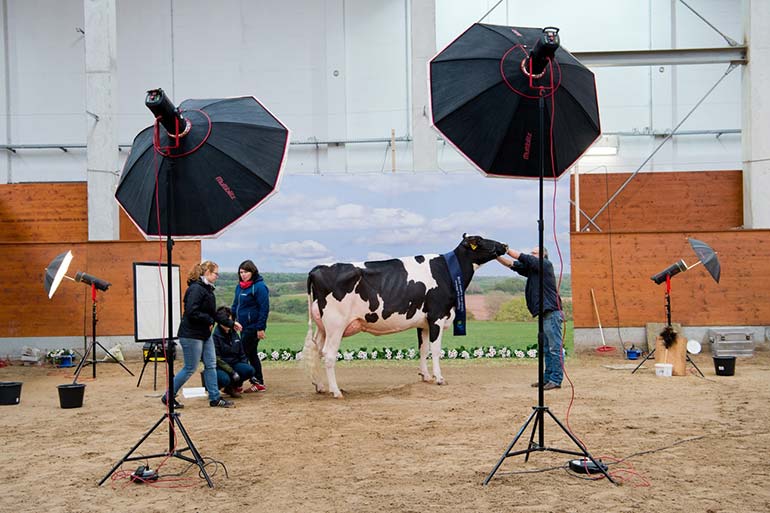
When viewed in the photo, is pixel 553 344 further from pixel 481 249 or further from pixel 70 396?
pixel 70 396

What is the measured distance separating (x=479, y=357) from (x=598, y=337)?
8.26 ft

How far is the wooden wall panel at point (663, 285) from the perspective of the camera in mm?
15508

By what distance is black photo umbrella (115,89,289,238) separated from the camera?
604 centimetres

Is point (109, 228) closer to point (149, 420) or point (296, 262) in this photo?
point (296, 262)

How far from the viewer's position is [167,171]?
6.05m

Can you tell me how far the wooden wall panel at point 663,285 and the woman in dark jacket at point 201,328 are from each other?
8.09m

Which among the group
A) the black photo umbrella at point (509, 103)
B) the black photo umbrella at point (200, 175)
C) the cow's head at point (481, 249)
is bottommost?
the cow's head at point (481, 249)

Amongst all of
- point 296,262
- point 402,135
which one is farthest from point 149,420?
point 402,135

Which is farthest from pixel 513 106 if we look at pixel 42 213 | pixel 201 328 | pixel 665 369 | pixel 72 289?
pixel 42 213

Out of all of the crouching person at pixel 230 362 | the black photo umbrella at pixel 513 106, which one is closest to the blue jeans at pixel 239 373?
the crouching person at pixel 230 362

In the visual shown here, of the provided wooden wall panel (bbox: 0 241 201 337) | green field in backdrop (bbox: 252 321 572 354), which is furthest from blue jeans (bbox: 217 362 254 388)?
wooden wall panel (bbox: 0 241 201 337)

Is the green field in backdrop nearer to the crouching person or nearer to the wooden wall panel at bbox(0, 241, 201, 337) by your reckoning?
the wooden wall panel at bbox(0, 241, 201, 337)

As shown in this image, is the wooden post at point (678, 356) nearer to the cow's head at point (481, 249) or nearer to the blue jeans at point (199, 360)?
the cow's head at point (481, 249)

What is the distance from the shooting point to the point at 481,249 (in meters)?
11.5
